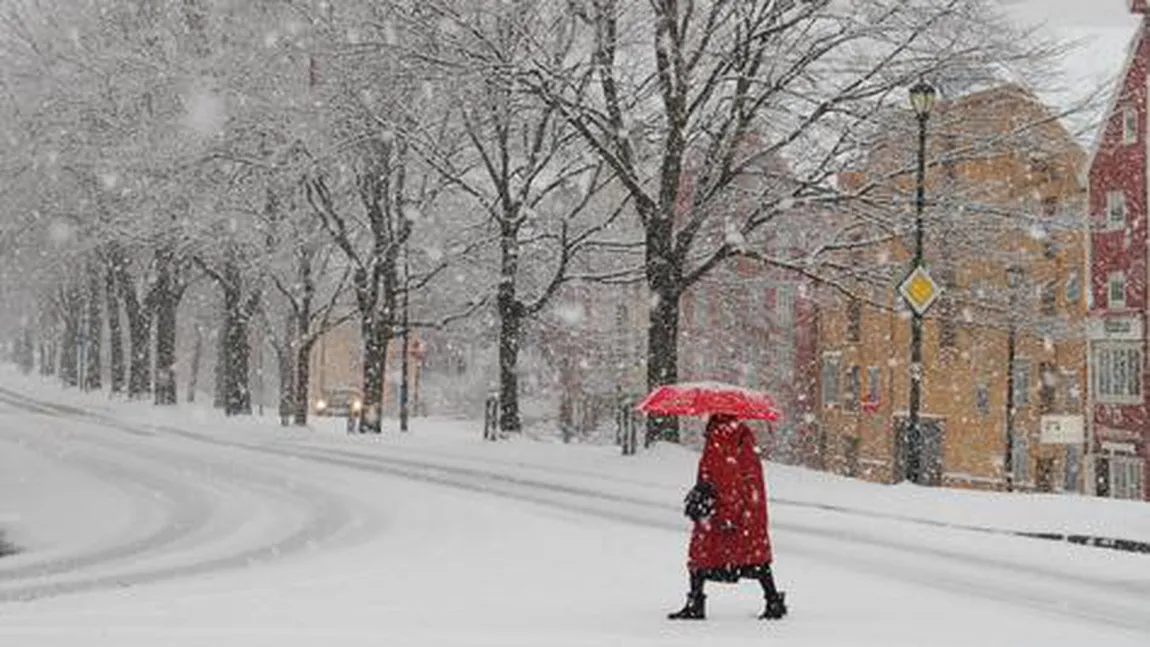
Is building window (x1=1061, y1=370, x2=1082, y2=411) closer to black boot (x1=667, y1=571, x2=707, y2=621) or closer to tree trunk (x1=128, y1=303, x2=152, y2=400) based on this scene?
tree trunk (x1=128, y1=303, x2=152, y2=400)

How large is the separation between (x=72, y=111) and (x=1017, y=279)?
25.9m

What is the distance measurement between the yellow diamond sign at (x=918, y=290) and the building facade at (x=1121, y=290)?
23257mm

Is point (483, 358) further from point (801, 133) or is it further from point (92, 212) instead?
point (801, 133)

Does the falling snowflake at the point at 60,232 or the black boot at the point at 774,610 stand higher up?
the falling snowflake at the point at 60,232

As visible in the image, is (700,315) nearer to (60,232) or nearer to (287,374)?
(287,374)

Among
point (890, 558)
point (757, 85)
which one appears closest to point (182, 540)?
point (890, 558)

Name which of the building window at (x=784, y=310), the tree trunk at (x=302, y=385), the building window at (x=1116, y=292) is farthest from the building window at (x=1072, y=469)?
the tree trunk at (x=302, y=385)

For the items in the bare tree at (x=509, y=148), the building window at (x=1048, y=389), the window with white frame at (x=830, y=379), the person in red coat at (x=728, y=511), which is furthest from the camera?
the window with white frame at (x=830, y=379)

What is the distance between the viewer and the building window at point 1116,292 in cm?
4506

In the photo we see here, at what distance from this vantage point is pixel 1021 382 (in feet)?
176

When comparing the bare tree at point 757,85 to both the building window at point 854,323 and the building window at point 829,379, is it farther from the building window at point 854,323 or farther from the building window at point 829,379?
the building window at point 829,379

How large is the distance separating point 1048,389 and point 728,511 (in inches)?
1810

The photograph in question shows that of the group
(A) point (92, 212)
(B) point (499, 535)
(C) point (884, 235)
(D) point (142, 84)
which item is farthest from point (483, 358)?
(B) point (499, 535)

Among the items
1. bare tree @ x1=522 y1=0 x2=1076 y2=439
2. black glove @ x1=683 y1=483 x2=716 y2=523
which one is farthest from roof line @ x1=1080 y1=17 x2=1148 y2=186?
black glove @ x1=683 y1=483 x2=716 y2=523
